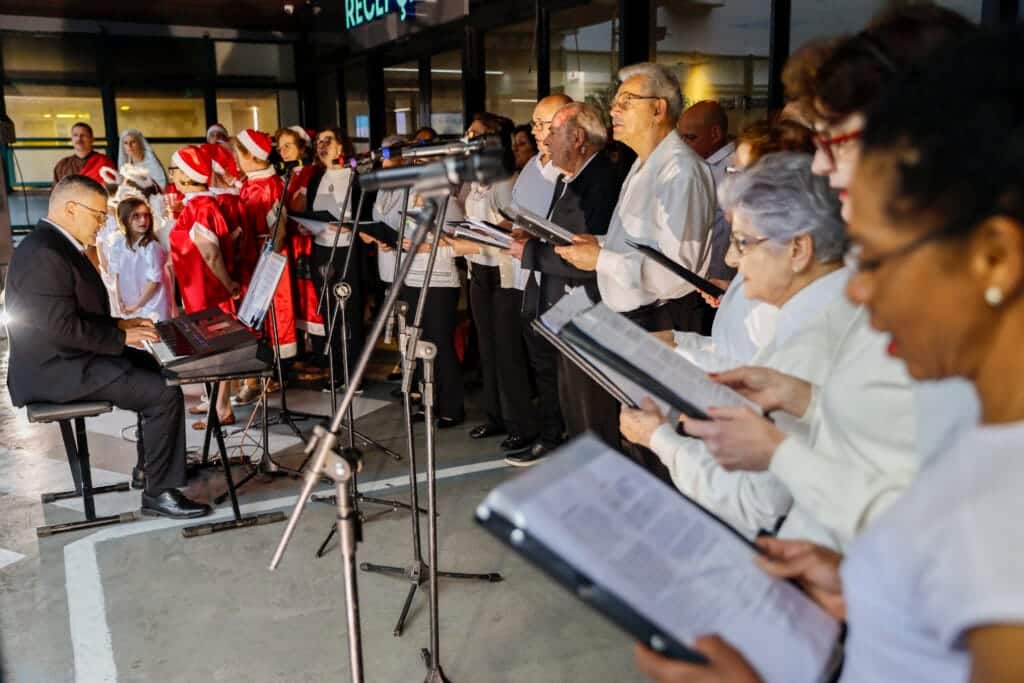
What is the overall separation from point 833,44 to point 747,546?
0.82 metres

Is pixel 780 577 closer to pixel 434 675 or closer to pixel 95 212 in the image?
pixel 434 675

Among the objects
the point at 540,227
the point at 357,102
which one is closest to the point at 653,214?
the point at 540,227

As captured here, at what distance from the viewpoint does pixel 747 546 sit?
1124 millimetres

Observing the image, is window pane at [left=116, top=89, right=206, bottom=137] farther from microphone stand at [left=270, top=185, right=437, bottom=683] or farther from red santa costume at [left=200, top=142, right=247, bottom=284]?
microphone stand at [left=270, top=185, right=437, bottom=683]

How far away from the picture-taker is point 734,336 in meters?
2.09

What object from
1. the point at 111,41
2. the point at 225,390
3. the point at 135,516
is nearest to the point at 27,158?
the point at 111,41

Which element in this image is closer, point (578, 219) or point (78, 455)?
point (578, 219)

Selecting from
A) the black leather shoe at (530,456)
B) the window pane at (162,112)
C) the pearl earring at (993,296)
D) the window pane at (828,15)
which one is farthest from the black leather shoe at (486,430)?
the window pane at (162,112)

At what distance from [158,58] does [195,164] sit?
515 centimetres

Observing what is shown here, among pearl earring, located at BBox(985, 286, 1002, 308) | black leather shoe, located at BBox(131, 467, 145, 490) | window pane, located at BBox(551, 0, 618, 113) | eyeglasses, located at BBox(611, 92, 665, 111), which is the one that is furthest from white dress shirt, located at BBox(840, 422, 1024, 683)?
window pane, located at BBox(551, 0, 618, 113)

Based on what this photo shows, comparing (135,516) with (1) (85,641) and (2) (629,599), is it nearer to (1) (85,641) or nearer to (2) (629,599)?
(1) (85,641)

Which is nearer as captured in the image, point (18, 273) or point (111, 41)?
point (18, 273)

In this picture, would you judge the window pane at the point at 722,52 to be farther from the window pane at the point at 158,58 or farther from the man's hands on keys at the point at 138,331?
the window pane at the point at 158,58

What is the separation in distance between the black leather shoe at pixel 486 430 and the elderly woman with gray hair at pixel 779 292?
291 centimetres
